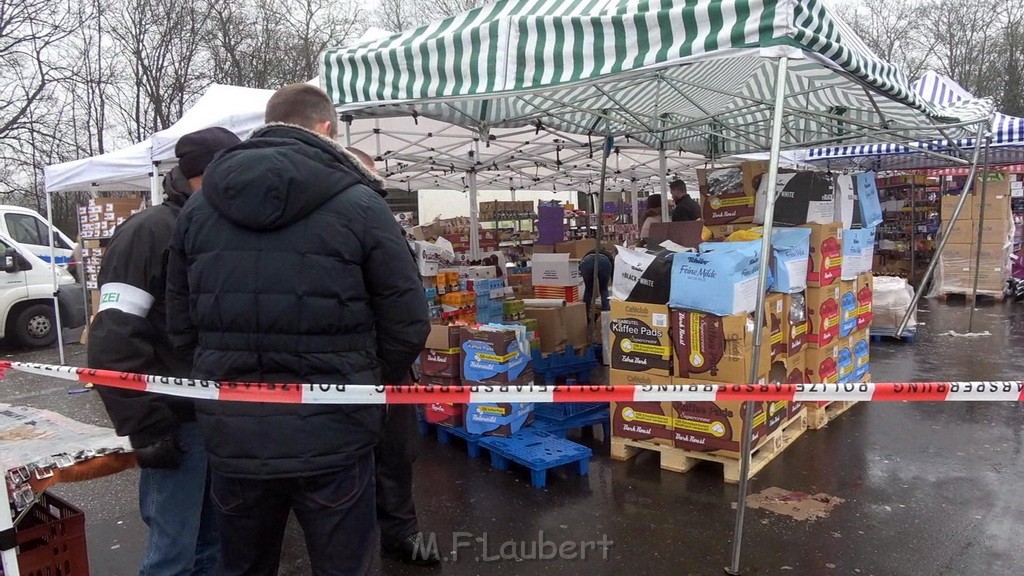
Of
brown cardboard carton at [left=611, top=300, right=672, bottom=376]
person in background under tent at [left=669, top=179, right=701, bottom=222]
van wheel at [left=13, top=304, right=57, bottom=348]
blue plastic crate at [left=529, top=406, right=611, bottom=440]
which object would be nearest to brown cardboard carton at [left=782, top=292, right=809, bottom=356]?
brown cardboard carton at [left=611, top=300, right=672, bottom=376]

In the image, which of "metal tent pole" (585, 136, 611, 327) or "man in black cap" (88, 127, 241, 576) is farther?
"metal tent pole" (585, 136, 611, 327)

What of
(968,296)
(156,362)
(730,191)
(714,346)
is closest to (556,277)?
(730,191)

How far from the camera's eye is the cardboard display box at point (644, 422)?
426 centimetres

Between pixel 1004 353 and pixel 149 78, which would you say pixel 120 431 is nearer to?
pixel 1004 353

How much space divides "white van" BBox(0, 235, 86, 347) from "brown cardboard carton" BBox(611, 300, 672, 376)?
9.04 metres

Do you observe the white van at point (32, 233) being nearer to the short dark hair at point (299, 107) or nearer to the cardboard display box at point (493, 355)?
the cardboard display box at point (493, 355)

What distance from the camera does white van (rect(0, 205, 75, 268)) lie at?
10.6 metres

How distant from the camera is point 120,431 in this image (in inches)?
87.0

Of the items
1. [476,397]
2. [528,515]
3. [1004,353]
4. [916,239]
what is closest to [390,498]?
[528,515]

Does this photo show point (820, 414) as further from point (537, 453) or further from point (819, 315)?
point (537, 453)

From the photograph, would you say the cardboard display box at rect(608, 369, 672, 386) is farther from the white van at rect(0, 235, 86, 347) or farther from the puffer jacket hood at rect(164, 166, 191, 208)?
the white van at rect(0, 235, 86, 347)

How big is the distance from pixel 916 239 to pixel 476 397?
13.7 meters

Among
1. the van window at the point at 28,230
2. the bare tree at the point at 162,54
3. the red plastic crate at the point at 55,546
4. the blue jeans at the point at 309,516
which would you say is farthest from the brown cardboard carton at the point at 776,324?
the bare tree at the point at 162,54

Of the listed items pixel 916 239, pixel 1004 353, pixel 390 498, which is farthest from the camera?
pixel 916 239
